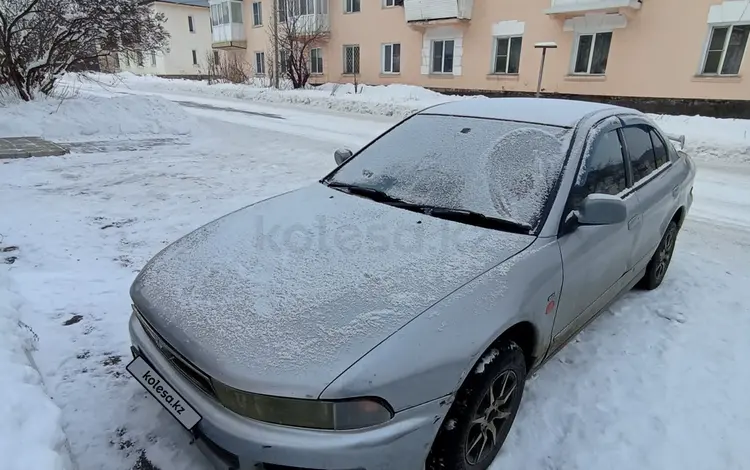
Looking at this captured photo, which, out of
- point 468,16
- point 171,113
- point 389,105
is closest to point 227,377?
point 171,113

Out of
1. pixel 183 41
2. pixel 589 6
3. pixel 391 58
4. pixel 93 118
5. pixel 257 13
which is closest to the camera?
pixel 93 118

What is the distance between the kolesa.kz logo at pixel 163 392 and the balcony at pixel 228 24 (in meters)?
30.7

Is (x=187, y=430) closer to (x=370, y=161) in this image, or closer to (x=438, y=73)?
(x=370, y=161)

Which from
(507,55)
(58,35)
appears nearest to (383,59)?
(507,55)

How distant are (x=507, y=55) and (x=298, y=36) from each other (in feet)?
35.9

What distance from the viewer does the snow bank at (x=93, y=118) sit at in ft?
31.2

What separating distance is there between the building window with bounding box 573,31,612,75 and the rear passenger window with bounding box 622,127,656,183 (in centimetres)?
1388

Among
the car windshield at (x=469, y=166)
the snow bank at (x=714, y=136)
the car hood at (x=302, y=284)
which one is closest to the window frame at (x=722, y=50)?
the snow bank at (x=714, y=136)

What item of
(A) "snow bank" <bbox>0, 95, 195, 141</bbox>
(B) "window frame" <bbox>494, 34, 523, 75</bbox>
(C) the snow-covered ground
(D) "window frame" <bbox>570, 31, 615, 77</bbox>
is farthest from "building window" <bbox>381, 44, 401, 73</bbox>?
(C) the snow-covered ground

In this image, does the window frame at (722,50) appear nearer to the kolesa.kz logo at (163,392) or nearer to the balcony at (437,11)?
the balcony at (437,11)

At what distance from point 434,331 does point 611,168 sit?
6.05 ft

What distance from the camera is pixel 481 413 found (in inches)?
77.0

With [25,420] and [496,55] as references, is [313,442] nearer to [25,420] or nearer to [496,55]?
[25,420]

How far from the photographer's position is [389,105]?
1569 cm
